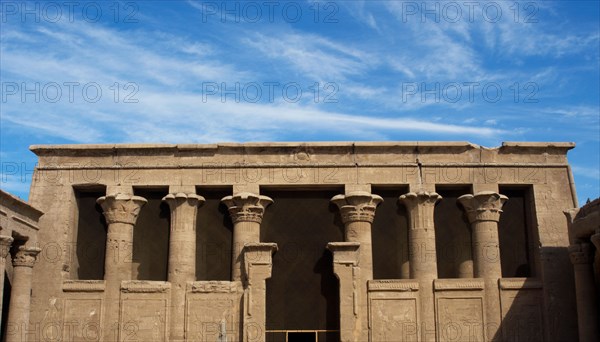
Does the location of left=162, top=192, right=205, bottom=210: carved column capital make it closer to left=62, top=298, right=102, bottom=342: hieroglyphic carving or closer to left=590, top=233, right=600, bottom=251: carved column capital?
left=62, top=298, right=102, bottom=342: hieroglyphic carving

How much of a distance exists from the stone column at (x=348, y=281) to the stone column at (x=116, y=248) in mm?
6438

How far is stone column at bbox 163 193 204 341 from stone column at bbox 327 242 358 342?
4.49m

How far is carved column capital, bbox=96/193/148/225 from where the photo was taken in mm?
23984

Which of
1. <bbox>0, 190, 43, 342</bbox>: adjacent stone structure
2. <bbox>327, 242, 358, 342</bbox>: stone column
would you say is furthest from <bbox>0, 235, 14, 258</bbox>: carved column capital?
<bbox>327, 242, 358, 342</bbox>: stone column

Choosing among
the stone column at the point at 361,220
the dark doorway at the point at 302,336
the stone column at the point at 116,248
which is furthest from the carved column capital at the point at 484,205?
the stone column at the point at 116,248

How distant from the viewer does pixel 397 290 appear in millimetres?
23250

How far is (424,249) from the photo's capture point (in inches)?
929

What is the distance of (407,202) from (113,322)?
9.96 meters

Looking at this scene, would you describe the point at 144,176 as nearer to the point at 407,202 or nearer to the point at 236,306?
the point at 236,306

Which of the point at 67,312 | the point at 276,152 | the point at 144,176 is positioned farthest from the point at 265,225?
the point at 67,312

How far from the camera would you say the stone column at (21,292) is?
22359mm

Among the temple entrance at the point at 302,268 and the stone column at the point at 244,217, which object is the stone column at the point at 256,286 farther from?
the temple entrance at the point at 302,268

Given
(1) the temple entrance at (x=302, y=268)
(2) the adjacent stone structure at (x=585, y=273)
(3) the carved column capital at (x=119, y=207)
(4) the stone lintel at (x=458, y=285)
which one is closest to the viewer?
(2) the adjacent stone structure at (x=585, y=273)

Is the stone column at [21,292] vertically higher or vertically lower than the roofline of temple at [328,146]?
lower
